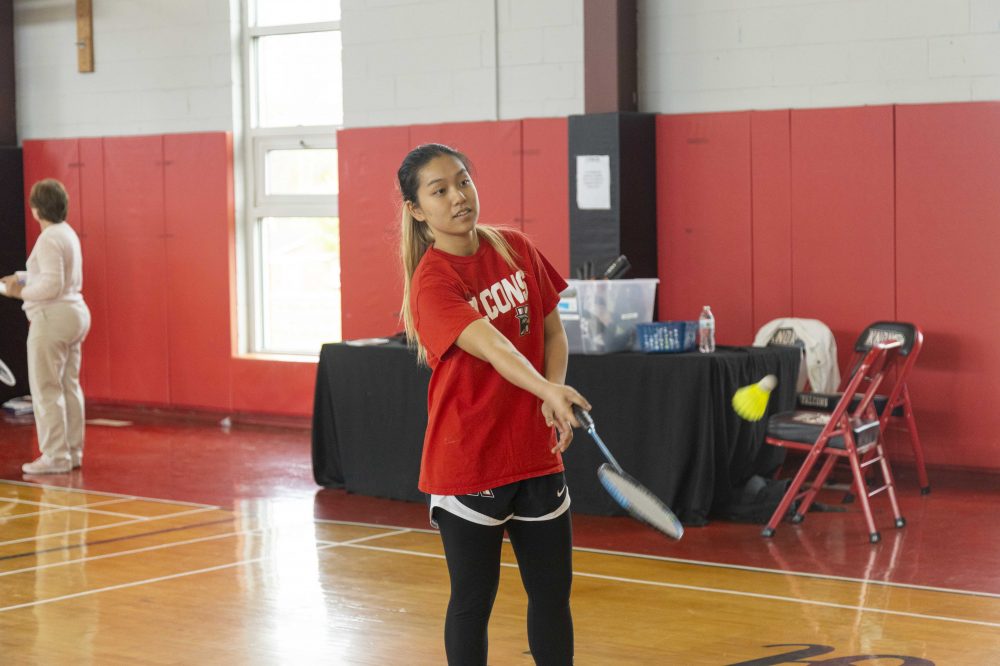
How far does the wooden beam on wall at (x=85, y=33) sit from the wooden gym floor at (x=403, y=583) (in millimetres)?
4314

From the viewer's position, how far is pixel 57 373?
7465mm

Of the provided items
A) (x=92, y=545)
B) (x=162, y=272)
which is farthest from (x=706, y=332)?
(x=162, y=272)

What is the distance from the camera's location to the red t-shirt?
2783mm

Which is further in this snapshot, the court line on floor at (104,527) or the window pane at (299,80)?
the window pane at (299,80)

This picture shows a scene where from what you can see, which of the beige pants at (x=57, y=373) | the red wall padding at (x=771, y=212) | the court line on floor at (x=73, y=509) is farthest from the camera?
the red wall padding at (x=771, y=212)

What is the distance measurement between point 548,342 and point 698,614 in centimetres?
190

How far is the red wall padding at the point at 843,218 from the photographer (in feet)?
23.7

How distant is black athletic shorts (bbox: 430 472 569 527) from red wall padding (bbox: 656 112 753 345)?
5.03 meters

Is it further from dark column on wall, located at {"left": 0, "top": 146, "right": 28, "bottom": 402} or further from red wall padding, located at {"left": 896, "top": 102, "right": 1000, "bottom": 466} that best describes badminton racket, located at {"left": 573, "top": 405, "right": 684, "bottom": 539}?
dark column on wall, located at {"left": 0, "top": 146, "right": 28, "bottom": 402}

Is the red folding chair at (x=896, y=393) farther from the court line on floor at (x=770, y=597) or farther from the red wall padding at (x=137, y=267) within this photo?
the red wall padding at (x=137, y=267)

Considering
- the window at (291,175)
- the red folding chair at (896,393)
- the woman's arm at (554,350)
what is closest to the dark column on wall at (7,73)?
the window at (291,175)

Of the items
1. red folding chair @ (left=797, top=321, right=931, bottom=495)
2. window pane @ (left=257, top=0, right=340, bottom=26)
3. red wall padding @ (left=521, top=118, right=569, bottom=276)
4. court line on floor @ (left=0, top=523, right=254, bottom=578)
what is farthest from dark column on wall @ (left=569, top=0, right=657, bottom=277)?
court line on floor @ (left=0, top=523, right=254, bottom=578)

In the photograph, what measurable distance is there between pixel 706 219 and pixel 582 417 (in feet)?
17.2

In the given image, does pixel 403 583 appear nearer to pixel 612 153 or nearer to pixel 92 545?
pixel 92 545
